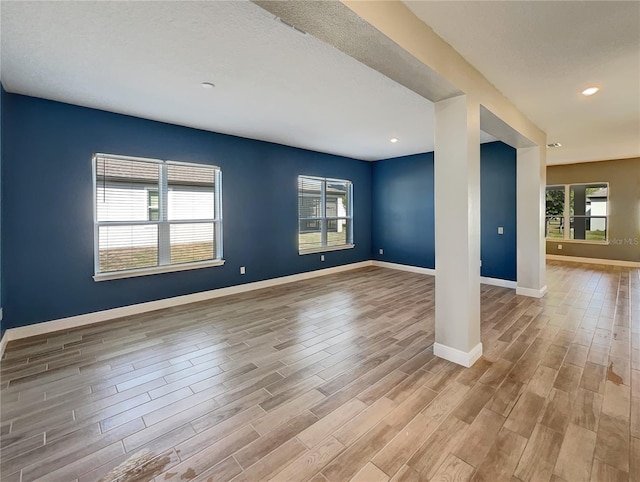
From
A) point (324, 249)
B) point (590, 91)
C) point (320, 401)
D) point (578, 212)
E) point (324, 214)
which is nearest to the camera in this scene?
point (320, 401)

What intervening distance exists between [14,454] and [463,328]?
322cm

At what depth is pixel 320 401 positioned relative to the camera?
2.14m

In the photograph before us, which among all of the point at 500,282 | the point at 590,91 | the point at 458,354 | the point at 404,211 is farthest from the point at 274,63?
the point at 500,282

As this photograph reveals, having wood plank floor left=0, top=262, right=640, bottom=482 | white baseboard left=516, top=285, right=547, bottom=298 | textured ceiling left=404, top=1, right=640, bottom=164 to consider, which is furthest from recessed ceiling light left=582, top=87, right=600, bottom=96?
white baseboard left=516, top=285, right=547, bottom=298

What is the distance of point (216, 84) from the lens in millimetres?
3031

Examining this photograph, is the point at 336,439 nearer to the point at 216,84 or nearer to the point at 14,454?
the point at 14,454

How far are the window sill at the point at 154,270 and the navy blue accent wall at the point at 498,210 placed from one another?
5043mm

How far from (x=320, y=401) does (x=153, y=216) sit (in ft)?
11.7

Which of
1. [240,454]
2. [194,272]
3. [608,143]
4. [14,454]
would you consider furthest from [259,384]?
[608,143]

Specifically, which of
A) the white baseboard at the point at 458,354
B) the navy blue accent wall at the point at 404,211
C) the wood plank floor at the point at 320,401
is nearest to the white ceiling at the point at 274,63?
the navy blue accent wall at the point at 404,211

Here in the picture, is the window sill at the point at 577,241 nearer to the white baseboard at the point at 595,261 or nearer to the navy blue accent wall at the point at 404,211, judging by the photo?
the white baseboard at the point at 595,261

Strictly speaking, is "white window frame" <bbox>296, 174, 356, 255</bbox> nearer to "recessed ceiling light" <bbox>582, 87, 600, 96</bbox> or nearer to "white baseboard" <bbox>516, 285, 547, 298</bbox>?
"white baseboard" <bbox>516, 285, 547, 298</bbox>

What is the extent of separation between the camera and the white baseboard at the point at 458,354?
2627 millimetres

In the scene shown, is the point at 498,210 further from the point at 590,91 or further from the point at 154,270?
the point at 154,270
